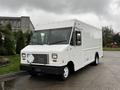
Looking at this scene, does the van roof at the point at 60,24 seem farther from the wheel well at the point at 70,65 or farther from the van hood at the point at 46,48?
the wheel well at the point at 70,65

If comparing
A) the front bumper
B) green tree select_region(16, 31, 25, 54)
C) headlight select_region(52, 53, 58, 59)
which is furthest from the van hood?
green tree select_region(16, 31, 25, 54)

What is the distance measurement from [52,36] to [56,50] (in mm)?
1182

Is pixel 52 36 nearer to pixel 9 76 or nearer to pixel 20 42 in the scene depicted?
pixel 9 76

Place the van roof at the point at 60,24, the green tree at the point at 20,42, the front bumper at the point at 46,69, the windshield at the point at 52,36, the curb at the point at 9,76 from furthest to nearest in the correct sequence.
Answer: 1. the green tree at the point at 20,42
2. the van roof at the point at 60,24
3. the curb at the point at 9,76
4. the windshield at the point at 52,36
5. the front bumper at the point at 46,69

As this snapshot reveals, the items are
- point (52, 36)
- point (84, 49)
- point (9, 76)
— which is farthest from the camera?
point (84, 49)

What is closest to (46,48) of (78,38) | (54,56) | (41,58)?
(41,58)

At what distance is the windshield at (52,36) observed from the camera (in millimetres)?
7352

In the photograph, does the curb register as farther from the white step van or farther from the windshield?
the windshield

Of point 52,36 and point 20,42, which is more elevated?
point 52,36

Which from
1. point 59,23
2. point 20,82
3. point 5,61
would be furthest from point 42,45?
point 5,61

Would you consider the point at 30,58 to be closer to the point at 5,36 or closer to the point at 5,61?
Result: the point at 5,61

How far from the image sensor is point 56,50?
21.9 feet

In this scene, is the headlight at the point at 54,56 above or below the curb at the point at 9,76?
above

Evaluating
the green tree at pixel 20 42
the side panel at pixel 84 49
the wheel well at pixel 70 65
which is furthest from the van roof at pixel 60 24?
the green tree at pixel 20 42
